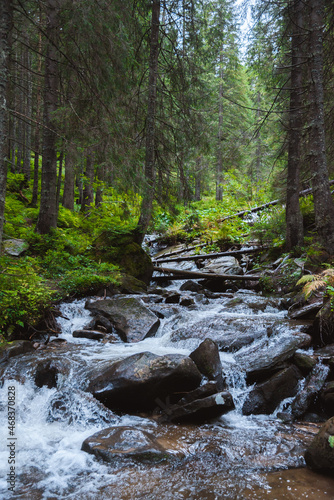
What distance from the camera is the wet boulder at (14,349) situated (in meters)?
5.12

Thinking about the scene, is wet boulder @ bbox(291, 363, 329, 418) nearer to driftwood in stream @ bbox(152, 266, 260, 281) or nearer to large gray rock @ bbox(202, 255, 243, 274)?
driftwood in stream @ bbox(152, 266, 260, 281)

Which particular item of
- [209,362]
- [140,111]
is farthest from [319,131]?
[140,111]

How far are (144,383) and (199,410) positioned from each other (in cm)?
85

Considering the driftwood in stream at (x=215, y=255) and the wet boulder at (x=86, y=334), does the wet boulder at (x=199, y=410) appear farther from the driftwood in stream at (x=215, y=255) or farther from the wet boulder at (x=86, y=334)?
the driftwood in stream at (x=215, y=255)

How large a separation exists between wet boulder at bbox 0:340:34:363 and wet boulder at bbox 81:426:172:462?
7.41ft

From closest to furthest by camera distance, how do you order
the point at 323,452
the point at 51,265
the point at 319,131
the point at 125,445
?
1. the point at 323,452
2. the point at 125,445
3. the point at 319,131
4. the point at 51,265

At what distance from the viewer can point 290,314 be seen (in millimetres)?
6855

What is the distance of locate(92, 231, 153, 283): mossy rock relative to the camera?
421 inches

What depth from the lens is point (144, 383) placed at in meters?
4.42

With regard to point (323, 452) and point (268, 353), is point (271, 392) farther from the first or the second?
point (323, 452)

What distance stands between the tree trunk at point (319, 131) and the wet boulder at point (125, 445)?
6.32 metres

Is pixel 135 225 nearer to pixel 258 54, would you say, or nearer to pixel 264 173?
pixel 258 54

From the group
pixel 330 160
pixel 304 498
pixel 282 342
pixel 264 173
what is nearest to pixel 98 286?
pixel 282 342

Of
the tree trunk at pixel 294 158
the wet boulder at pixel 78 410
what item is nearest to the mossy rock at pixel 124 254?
the tree trunk at pixel 294 158
